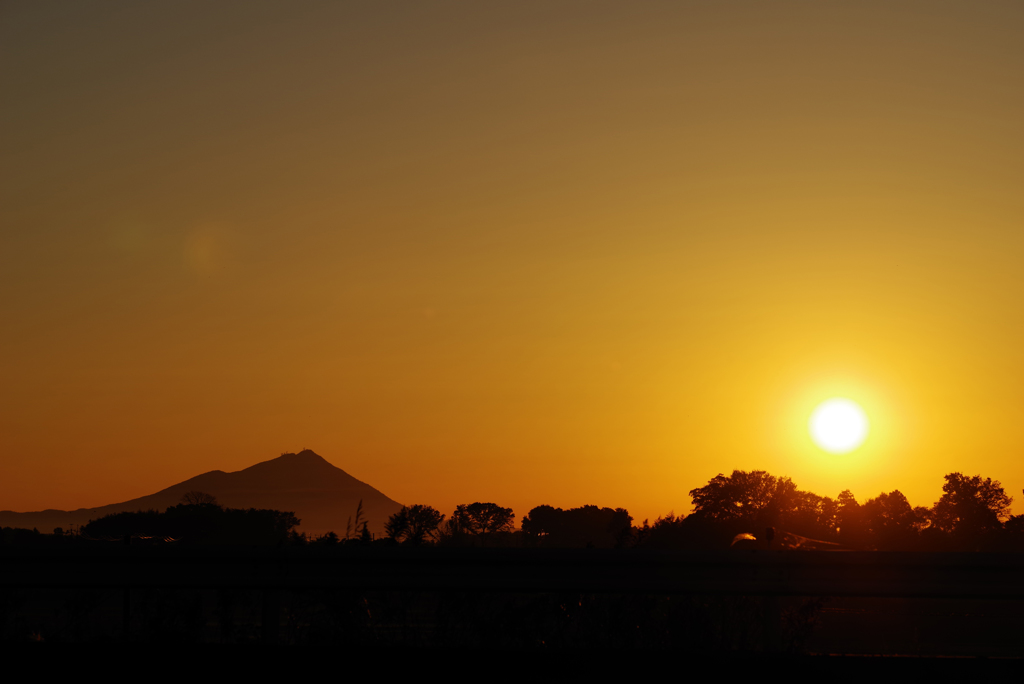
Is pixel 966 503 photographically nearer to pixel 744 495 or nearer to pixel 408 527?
pixel 744 495

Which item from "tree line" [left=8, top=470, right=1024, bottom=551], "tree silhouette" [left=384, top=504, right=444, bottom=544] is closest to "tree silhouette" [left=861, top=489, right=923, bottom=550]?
"tree line" [left=8, top=470, right=1024, bottom=551]

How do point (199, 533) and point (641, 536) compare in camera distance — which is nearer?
point (641, 536)

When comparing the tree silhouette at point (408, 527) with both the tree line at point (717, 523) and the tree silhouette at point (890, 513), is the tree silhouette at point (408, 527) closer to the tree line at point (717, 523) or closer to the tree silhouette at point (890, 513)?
the tree line at point (717, 523)

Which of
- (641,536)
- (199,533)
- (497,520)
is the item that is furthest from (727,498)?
(641,536)


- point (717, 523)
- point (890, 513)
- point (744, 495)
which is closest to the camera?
point (717, 523)

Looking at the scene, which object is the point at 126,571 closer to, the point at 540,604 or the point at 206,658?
the point at 206,658

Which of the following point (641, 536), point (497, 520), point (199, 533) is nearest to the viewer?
point (641, 536)

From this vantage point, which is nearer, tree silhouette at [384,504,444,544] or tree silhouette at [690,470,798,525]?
tree silhouette at [384,504,444,544]

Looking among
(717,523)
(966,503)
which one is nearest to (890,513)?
(966,503)

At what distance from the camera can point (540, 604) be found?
8.25 metres

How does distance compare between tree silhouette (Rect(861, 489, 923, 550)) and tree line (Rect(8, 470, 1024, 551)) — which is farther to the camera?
tree silhouette (Rect(861, 489, 923, 550))

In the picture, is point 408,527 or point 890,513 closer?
point 408,527

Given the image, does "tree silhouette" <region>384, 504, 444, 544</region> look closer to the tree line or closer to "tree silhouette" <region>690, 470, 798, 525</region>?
the tree line

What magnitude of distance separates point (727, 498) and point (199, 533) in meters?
58.0
